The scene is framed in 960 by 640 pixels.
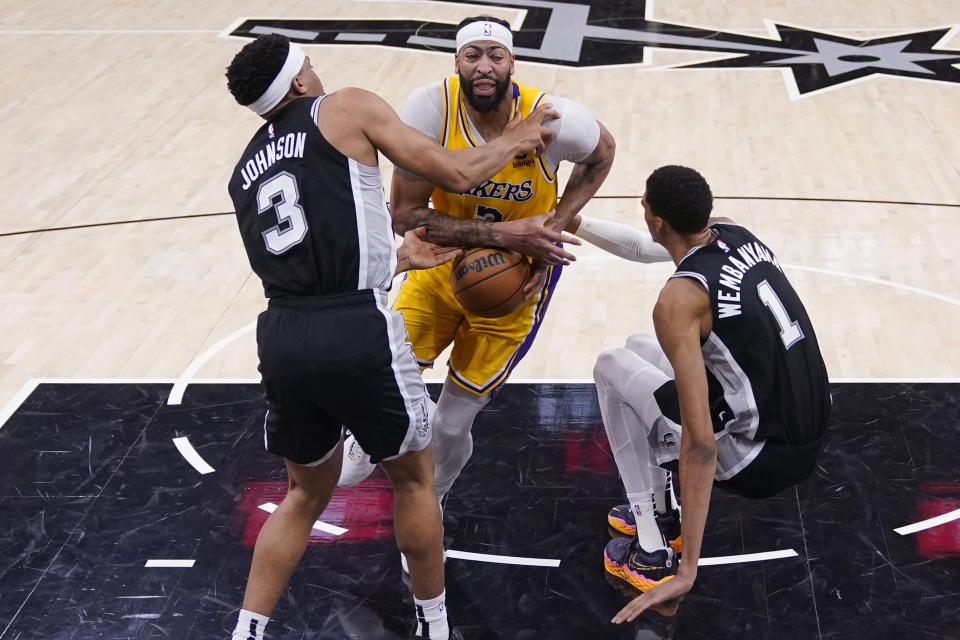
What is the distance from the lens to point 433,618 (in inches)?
151

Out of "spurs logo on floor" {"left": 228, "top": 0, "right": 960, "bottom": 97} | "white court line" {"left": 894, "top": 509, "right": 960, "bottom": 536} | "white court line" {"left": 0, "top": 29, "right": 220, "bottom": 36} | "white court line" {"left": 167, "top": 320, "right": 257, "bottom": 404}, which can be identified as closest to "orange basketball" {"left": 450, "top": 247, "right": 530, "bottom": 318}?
"white court line" {"left": 894, "top": 509, "right": 960, "bottom": 536}

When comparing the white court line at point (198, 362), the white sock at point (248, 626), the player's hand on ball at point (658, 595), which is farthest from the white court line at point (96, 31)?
the player's hand on ball at point (658, 595)

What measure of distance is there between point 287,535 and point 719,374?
1614 millimetres

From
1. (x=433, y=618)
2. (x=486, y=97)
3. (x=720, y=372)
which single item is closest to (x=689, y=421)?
(x=720, y=372)

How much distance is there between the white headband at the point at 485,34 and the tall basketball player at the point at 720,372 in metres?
1.02

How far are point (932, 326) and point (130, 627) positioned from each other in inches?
174

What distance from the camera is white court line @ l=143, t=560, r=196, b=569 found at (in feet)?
14.0

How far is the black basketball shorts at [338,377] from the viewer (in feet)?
11.2

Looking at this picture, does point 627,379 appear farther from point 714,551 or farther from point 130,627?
point 130,627

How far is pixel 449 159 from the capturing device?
143 inches

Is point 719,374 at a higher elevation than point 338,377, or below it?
below

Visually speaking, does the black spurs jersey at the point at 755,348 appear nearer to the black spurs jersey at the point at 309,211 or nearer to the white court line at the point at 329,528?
the black spurs jersey at the point at 309,211

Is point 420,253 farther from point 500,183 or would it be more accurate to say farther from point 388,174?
point 388,174

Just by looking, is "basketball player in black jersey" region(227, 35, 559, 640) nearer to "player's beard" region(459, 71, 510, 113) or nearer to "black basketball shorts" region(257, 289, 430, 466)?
"black basketball shorts" region(257, 289, 430, 466)
